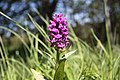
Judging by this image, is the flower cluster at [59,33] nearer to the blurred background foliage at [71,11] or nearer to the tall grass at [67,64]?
the tall grass at [67,64]

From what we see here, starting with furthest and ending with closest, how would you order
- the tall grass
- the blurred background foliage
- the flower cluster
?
the blurred background foliage < the tall grass < the flower cluster

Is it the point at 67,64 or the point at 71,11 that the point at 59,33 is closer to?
the point at 67,64

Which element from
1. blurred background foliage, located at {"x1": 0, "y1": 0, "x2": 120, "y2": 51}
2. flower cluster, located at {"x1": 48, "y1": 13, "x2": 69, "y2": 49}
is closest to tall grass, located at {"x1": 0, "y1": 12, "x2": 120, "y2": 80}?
flower cluster, located at {"x1": 48, "y1": 13, "x2": 69, "y2": 49}

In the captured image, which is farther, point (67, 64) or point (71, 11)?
point (71, 11)

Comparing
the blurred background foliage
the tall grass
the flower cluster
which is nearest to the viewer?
the flower cluster

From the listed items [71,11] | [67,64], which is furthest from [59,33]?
[71,11]

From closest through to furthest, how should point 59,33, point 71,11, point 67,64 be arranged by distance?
point 59,33 → point 67,64 → point 71,11

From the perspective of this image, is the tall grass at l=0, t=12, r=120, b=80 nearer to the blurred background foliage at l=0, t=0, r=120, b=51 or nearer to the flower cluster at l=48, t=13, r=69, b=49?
the flower cluster at l=48, t=13, r=69, b=49

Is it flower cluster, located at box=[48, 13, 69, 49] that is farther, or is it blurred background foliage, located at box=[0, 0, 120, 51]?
blurred background foliage, located at box=[0, 0, 120, 51]

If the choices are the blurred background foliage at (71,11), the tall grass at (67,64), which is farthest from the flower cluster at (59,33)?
the blurred background foliage at (71,11)

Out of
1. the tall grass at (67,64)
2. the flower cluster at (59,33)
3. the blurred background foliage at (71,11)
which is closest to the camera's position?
the flower cluster at (59,33)

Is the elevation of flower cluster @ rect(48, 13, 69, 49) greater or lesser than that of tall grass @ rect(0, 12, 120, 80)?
greater

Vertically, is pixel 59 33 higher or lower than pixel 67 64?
higher
